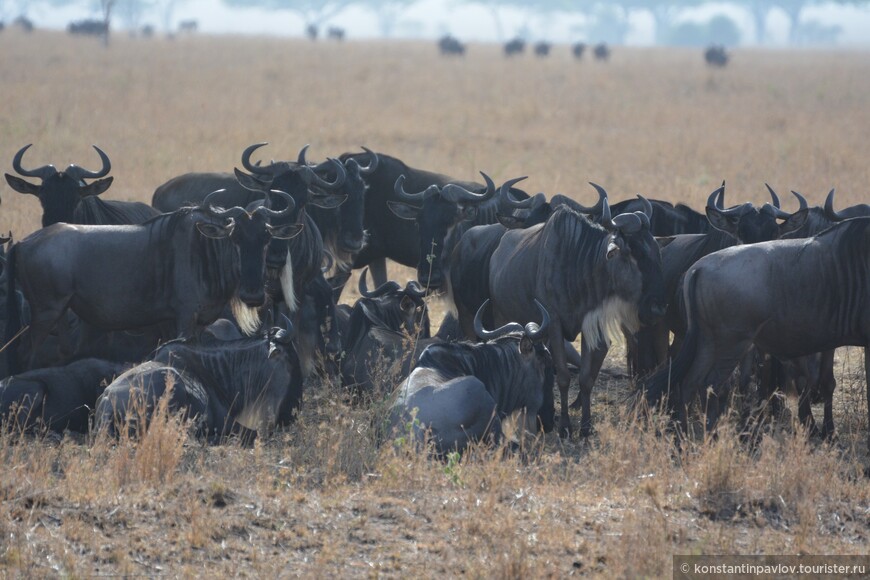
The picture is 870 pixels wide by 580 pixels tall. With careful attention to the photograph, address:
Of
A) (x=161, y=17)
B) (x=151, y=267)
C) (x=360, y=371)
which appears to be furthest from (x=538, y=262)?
(x=161, y=17)

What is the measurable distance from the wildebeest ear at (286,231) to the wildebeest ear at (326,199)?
3.94 ft

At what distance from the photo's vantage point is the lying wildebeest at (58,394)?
20.1 ft

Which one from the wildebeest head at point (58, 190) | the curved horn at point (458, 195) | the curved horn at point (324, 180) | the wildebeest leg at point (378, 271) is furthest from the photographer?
the wildebeest leg at point (378, 271)

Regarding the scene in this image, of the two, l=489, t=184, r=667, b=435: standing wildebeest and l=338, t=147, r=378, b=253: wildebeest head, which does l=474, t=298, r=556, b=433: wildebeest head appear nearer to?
l=489, t=184, r=667, b=435: standing wildebeest

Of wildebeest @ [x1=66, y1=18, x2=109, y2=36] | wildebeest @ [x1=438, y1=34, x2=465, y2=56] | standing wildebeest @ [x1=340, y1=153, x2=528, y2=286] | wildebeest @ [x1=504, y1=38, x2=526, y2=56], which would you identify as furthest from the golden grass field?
wildebeest @ [x1=66, y1=18, x2=109, y2=36]

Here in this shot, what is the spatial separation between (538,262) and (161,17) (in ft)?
409

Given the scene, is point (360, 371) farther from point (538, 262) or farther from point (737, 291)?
point (737, 291)

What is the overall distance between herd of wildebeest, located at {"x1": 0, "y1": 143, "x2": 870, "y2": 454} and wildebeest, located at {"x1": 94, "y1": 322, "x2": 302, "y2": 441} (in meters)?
0.01

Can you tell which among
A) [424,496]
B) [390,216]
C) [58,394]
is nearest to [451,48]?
[390,216]

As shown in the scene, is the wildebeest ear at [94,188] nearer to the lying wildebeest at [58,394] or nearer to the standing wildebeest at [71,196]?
the standing wildebeest at [71,196]

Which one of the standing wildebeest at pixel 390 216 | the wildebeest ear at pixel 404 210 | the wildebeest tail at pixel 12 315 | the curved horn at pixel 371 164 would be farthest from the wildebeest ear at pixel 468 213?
the wildebeest tail at pixel 12 315

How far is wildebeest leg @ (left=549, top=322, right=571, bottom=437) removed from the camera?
6672mm

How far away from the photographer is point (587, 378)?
6.75 m

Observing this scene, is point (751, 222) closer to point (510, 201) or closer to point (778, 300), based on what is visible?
point (778, 300)
